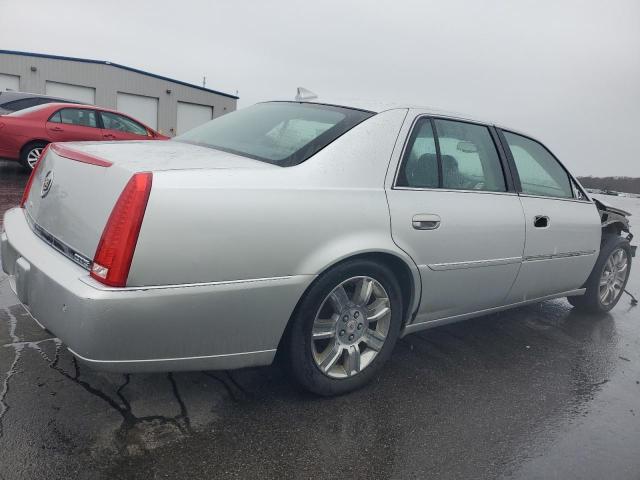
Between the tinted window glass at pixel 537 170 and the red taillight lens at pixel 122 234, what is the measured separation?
2.60m

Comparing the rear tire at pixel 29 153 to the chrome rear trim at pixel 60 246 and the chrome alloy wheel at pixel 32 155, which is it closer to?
the chrome alloy wheel at pixel 32 155

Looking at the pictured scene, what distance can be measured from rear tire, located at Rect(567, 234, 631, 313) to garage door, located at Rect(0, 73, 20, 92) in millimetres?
21853

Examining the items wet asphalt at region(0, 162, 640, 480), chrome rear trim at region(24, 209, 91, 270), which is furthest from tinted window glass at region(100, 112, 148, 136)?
chrome rear trim at region(24, 209, 91, 270)

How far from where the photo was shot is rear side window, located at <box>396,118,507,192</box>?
2.80 meters

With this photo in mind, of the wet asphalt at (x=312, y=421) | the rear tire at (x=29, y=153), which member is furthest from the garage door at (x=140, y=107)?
the wet asphalt at (x=312, y=421)

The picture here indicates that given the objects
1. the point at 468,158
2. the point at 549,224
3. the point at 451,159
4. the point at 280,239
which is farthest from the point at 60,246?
the point at 549,224

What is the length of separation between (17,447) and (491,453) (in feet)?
6.36

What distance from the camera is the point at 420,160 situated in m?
2.83

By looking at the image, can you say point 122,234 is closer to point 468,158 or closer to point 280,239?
point 280,239

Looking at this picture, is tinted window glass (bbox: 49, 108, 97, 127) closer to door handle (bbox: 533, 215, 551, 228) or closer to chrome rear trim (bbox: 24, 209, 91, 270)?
chrome rear trim (bbox: 24, 209, 91, 270)

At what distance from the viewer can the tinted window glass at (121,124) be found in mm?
9672

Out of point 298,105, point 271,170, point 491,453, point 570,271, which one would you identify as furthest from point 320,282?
point 570,271

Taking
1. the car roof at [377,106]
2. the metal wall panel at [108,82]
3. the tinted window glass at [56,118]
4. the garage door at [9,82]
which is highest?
the metal wall panel at [108,82]

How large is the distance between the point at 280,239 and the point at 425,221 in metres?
0.92
